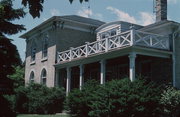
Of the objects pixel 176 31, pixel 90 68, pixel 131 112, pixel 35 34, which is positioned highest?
pixel 35 34

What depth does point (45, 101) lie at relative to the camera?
2075cm

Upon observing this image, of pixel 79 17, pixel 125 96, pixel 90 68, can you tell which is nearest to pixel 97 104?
pixel 125 96

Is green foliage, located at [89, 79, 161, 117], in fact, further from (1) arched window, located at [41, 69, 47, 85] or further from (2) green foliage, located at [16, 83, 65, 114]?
(1) arched window, located at [41, 69, 47, 85]

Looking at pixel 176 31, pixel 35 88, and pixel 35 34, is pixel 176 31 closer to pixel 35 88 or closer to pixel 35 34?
pixel 35 88

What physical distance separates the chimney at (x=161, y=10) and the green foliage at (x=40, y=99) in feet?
31.8

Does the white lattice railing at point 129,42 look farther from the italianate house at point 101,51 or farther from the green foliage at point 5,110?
the green foliage at point 5,110

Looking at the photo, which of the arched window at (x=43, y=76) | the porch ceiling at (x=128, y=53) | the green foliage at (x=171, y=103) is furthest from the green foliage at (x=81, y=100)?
the arched window at (x=43, y=76)

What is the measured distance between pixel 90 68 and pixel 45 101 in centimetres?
611

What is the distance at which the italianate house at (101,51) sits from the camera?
671 inches

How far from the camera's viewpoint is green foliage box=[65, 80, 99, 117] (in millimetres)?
16250

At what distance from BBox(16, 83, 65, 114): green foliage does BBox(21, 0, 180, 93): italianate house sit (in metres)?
1.58

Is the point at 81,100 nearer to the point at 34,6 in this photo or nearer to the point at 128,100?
the point at 128,100

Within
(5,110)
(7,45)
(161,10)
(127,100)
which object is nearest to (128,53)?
(127,100)

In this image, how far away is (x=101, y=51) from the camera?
18.5m
